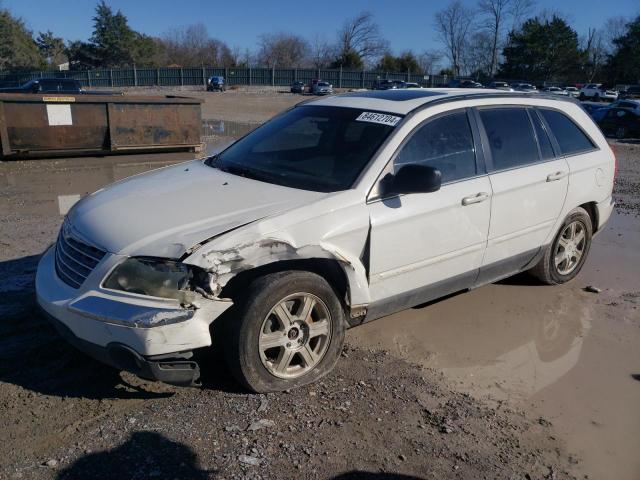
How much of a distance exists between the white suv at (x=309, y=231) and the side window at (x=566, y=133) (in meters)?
0.03

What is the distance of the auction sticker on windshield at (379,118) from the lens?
3.94 meters

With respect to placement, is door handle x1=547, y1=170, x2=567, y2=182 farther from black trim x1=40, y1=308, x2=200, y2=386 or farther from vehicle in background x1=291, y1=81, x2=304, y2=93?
vehicle in background x1=291, y1=81, x2=304, y2=93

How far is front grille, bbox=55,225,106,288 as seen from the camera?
314cm

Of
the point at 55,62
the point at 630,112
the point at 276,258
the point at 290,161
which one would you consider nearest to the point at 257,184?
the point at 290,161

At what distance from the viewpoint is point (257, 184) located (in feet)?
12.3

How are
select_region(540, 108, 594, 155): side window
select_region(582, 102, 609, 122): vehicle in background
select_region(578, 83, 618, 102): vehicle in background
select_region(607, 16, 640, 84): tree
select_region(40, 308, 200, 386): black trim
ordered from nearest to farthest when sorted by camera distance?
select_region(40, 308, 200, 386): black trim → select_region(540, 108, 594, 155): side window → select_region(582, 102, 609, 122): vehicle in background → select_region(578, 83, 618, 102): vehicle in background → select_region(607, 16, 640, 84): tree

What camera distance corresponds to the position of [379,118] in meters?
4.04

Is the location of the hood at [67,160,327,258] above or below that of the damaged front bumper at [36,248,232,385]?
above

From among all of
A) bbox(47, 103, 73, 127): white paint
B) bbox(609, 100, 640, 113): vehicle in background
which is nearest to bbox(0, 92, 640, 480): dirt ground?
bbox(47, 103, 73, 127): white paint

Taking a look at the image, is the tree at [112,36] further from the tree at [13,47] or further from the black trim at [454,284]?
the black trim at [454,284]

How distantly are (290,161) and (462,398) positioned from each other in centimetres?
198

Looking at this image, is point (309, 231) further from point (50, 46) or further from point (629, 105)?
point (50, 46)

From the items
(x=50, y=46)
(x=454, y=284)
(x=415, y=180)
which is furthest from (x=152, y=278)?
(x=50, y=46)

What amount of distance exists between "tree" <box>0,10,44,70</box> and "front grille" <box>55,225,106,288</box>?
283 feet
